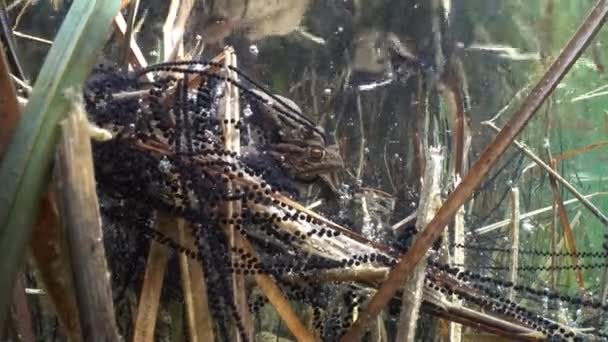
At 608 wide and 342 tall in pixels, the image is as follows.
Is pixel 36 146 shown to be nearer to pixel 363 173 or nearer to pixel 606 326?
pixel 606 326

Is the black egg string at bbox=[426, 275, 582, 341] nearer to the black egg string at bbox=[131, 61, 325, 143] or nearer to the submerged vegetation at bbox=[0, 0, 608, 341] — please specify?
the submerged vegetation at bbox=[0, 0, 608, 341]

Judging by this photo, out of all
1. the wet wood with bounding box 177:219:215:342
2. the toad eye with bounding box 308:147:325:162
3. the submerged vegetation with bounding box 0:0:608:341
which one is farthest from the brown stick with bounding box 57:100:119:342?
the toad eye with bounding box 308:147:325:162

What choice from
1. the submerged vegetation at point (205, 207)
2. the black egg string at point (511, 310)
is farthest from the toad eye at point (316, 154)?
the black egg string at point (511, 310)

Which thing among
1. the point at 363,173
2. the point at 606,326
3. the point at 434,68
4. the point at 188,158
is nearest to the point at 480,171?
the point at 188,158

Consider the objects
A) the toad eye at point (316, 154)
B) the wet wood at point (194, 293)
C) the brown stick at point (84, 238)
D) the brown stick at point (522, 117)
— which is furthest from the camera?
the toad eye at point (316, 154)

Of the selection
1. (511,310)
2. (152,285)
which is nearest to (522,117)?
(511,310)

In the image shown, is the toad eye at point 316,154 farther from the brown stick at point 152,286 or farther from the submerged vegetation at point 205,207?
the brown stick at point 152,286

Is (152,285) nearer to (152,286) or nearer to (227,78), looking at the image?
(152,286)
